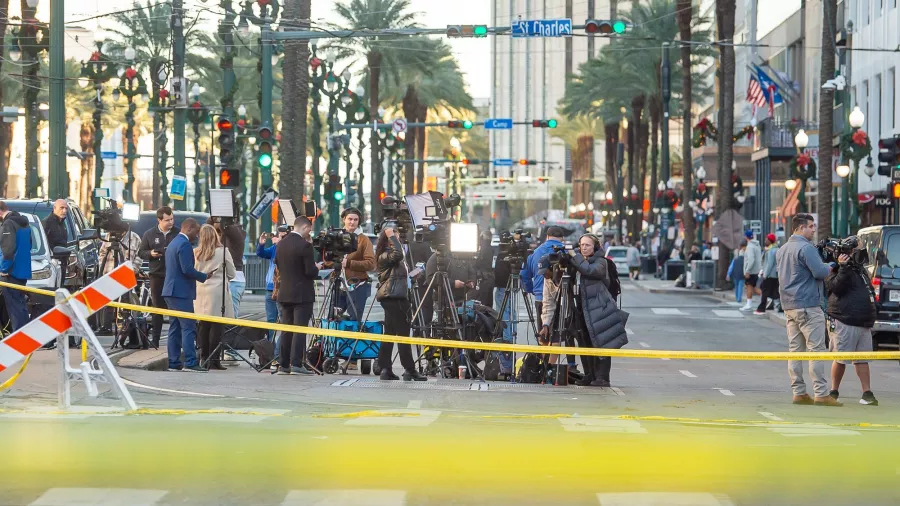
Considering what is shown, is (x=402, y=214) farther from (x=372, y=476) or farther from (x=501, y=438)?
(x=372, y=476)

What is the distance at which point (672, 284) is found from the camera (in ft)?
181

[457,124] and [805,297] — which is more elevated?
[457,124]

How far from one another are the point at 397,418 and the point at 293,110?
24589 mm

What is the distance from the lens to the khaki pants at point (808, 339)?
49.8 feet

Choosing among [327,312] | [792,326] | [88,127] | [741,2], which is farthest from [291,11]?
[88,127]

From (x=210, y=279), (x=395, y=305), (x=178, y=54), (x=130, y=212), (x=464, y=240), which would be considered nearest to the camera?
(x=395, y=305)

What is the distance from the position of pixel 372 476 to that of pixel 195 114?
36.4 m

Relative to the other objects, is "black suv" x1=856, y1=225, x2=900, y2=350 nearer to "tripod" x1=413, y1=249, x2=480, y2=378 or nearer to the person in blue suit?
"tripod" x1=413, y1=249, x2=480, y2=378

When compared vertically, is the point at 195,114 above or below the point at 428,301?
above

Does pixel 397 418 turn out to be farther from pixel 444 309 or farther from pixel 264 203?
pixel 264 203

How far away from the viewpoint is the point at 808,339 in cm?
1523

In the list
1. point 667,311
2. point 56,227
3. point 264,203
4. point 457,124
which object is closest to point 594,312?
point 56,227

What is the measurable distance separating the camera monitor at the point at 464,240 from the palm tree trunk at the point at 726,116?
3091 centimetres

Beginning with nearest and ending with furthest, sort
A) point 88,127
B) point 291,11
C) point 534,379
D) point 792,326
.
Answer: point 792,326, point 534,379, point 291,11, point 88,127
